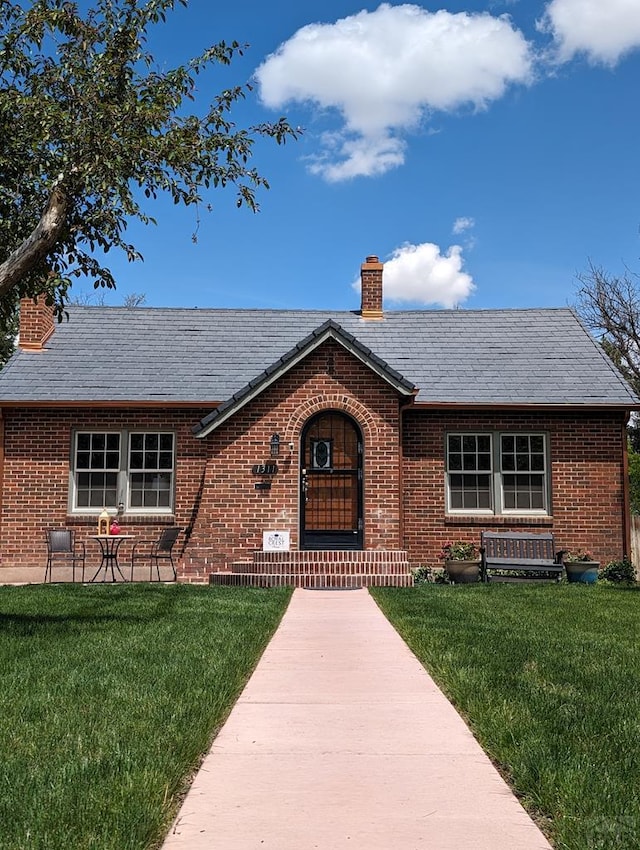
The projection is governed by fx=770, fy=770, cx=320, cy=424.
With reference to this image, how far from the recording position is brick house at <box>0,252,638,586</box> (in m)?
14.0

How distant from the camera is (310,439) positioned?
14.7 metres

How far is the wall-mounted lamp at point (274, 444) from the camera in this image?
14109 millimetres

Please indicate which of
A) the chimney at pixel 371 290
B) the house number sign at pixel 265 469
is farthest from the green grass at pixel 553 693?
the chimney at pixel 371 290

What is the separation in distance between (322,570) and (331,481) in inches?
82.9

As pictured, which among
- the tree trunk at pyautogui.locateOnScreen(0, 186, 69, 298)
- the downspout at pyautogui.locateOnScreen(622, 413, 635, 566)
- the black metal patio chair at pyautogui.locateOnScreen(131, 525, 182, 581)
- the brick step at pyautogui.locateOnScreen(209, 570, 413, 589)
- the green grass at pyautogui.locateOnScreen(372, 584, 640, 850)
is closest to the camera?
the green grass at pyautogui.locateOnScreen(372, 584, 640, 850)

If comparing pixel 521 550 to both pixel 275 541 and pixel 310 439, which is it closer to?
pixel 310 439

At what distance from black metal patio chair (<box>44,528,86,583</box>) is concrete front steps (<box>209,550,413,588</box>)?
2963mm

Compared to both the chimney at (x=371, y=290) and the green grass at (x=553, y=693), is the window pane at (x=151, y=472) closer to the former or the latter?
the chimney at (x=371, y=290)

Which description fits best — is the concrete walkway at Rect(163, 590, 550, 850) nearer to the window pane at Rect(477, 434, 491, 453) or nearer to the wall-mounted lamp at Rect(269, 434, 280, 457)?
the wall-mounted lamp at Rect(269, 434, 280, 457)

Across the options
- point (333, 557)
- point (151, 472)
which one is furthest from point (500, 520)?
point (151, 472)

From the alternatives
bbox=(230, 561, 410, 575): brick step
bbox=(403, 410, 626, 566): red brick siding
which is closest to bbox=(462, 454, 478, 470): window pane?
bbox=(403, 410, 626, 566): red brick siding

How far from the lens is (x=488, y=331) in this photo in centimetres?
1891

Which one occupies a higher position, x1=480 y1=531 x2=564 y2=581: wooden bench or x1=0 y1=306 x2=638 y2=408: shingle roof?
x1=0 y1=306 x2=638 y2=408: shingle roof

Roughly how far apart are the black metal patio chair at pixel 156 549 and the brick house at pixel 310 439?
25cm
